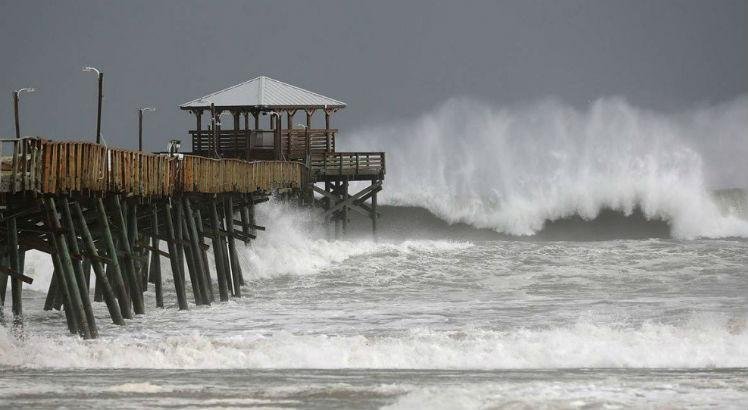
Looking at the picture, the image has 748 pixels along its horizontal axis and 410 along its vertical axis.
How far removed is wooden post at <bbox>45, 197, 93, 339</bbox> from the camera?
2323 cm

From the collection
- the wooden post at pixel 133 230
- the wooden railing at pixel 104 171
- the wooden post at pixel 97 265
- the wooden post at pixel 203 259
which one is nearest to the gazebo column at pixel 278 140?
the wooden railing at pixel 104 171

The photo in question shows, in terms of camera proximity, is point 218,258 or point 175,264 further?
point 218,258

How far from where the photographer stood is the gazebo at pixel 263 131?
5803 cm

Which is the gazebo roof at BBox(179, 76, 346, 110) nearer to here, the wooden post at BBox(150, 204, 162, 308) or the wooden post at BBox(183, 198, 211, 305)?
the wooden post at BBox(183, 198, 211, 305)

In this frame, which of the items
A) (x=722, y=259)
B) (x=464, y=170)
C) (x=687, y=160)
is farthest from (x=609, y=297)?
(x=464, y=170)

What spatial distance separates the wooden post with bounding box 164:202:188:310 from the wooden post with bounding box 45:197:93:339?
7111 mm

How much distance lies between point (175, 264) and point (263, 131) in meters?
27.7

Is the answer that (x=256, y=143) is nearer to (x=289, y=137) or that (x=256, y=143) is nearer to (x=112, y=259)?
(x=289, y=137)

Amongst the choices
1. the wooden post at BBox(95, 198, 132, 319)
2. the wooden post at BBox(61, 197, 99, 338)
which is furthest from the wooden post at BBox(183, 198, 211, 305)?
the wooden post at BBox(61, 197, 99, 338)

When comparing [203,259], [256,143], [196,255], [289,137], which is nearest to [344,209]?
[289,137]

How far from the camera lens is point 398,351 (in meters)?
22.0

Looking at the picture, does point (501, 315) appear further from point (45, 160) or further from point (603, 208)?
point (603, 208)

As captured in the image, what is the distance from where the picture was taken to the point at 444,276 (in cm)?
4291

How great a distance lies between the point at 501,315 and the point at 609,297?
653cm
